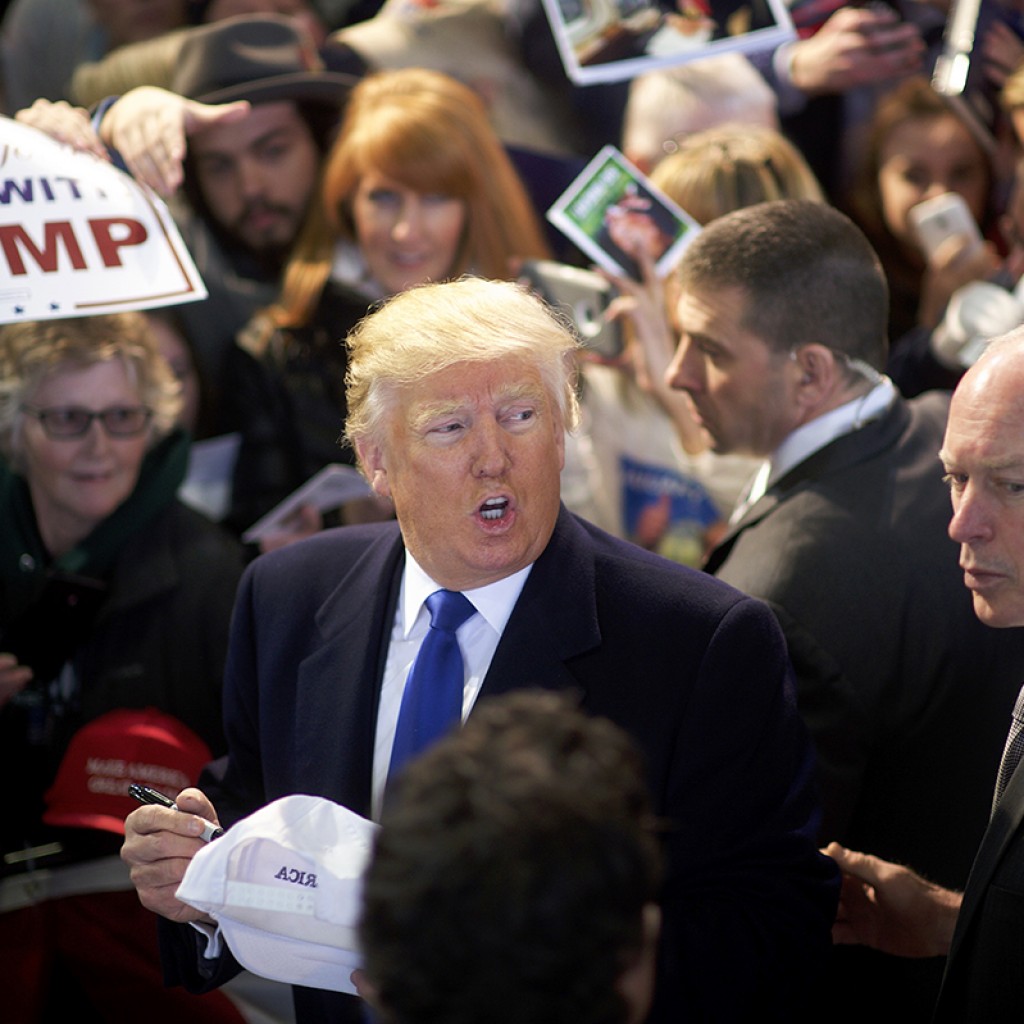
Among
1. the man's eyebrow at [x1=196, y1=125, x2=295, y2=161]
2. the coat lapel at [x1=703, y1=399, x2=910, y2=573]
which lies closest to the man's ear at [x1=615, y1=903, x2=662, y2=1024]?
the coat lapel at [x1=703, y1=399, x2=910, y2=573]

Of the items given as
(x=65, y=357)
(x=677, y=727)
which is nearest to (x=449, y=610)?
(x=677, y=727)

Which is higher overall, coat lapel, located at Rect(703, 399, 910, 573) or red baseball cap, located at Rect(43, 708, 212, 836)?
coat lapel, located at Rect(703, 399, 910, 573)

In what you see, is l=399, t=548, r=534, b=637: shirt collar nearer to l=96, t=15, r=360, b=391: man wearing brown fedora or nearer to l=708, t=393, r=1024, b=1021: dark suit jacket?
l=708, t=393, r=1024, b=1021: dark suit jacket

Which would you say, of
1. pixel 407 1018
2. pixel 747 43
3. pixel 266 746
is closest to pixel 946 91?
pixel 747 43

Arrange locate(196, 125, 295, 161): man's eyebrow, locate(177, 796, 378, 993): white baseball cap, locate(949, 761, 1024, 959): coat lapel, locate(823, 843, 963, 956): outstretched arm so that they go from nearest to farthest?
1. locate(177, 796, 378, 993): white baseball cap
2. locate(949, 761, 1024, 959): coat lapel
3. locate(823, 843, 963, 956): outstretched arm
4. locate(196, 125, 295, 161): man's eyebrow

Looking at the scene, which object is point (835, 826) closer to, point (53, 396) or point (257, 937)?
point (257, 937)

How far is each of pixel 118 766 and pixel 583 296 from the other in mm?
1804

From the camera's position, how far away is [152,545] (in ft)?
10.8

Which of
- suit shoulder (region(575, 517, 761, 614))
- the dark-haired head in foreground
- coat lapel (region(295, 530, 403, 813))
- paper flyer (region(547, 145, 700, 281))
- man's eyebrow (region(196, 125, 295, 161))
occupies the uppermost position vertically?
man's eyebrow (region(196, 125, 295, 161))

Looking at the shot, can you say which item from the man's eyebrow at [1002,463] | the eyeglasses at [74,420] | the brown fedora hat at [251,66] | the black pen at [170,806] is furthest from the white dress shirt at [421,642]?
the brown fedora hat at [251,66]

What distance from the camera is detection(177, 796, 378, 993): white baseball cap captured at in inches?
68.4

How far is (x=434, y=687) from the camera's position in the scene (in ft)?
6.68

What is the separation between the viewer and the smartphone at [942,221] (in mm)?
3953

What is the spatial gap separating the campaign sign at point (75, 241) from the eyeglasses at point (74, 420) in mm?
696
